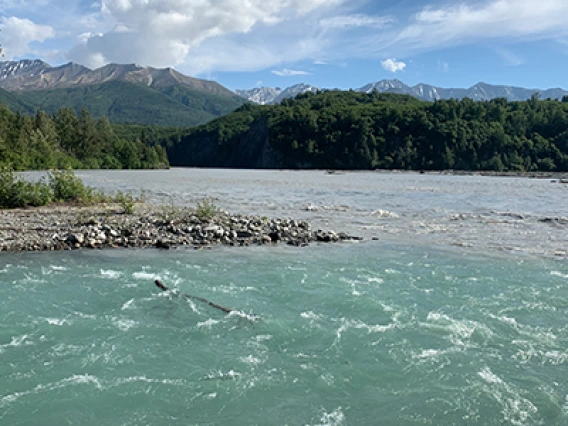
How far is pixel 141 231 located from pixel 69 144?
411 feet

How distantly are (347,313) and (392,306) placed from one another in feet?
5.10

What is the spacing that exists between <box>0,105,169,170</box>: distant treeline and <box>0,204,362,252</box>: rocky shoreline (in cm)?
7455

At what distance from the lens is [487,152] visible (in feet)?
560

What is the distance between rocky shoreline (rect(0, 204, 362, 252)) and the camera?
2138 centimetres

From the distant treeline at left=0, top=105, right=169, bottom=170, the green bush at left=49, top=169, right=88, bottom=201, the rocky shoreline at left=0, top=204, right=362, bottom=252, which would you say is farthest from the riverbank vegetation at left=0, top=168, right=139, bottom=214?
the distant treeline at left=0, top=105, right=169, bottom=170

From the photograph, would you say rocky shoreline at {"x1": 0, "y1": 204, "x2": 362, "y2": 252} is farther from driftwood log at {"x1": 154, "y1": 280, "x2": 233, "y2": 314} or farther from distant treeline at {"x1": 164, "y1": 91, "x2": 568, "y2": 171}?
distant treeline at {"x1": 164, "y1": 91, "x2": 568, "y2": 171}

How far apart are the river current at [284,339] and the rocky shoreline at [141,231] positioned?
149 centimetres

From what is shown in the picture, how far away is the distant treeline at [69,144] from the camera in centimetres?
10369

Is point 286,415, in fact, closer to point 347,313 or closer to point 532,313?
point 347,313

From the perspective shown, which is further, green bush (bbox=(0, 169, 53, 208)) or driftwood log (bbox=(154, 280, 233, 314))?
green bush (bbox=(0, 169, 53, 208))

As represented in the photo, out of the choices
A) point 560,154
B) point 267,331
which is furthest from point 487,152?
point 267,331

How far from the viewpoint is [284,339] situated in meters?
11.5

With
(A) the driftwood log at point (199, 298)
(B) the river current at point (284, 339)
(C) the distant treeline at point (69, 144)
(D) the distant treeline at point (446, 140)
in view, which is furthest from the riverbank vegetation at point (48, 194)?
(D) the distant treeline at point (446, 140)

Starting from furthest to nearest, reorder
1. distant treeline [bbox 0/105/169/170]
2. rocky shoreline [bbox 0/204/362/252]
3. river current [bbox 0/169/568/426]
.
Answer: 1. distant treeline [bbox 0/105/169/170]
2. rocky shoreline [bbox 0/204/362/252]
3. river current [bbox 0/169/568/426]
